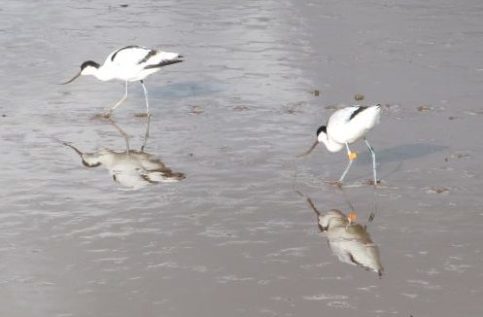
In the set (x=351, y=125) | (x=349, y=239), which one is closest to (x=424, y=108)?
(x=351, y=125)

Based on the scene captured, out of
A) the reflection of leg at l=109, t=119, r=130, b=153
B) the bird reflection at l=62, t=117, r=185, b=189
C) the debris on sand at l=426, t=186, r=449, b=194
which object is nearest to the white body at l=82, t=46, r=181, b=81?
the reflection of leg at l=109, t=119, r=130, b=153

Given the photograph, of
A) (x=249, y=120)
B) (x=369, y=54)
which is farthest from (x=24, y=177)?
(x=369, y=54)

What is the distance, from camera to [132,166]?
39.9 feet

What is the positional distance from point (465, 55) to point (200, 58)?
4.19 meters

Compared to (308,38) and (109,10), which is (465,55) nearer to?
(308,38)

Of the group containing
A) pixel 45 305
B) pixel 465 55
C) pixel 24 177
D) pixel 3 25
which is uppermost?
pixel 3 25

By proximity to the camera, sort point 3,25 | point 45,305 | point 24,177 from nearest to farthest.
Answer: point 45,305 < point 24,177 < point 3,25

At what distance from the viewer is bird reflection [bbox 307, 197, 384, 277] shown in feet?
29.7

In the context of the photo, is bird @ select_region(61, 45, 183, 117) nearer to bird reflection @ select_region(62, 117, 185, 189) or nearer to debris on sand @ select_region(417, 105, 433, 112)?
bird reflection @ select_region(62, 117, 185, 189)

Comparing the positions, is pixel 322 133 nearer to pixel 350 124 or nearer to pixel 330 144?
pixel 330 144

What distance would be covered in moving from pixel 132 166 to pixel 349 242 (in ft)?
11.1

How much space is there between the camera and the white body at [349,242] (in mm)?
9047

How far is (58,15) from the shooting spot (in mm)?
22188

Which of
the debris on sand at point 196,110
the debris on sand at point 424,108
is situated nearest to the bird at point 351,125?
the debris on sand at point 424,108
